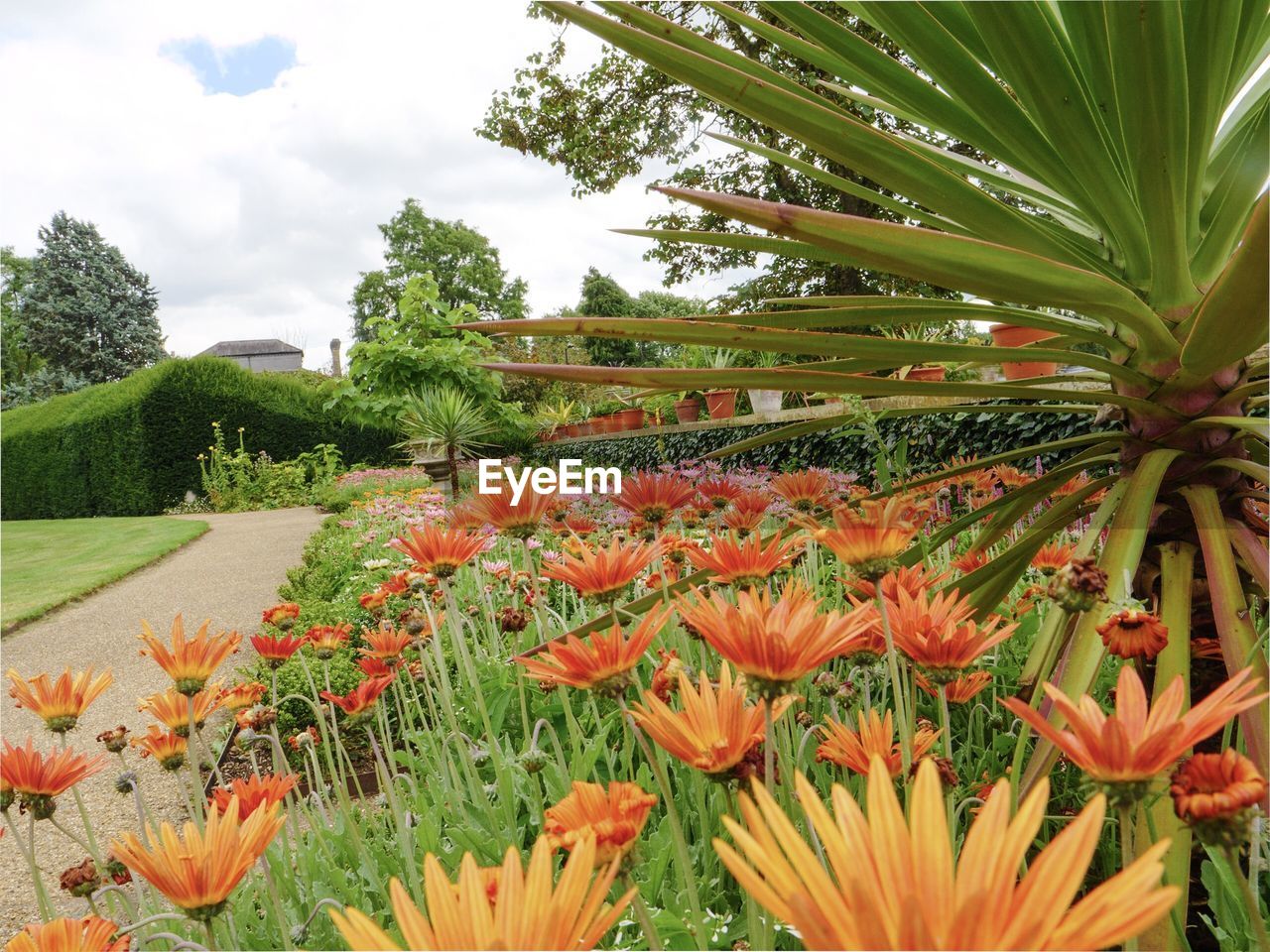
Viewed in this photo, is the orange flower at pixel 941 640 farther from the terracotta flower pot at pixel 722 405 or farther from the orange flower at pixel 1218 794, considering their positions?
the terracotta flower pot at pixel 722 405

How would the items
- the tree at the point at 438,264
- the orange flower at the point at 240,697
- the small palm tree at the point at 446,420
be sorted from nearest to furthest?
the orange flower at the point at 240,697
the small palm tree at the point at 446,420
the tree at the point at 438,264

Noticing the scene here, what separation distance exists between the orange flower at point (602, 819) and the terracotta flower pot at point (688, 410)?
7.90 meters

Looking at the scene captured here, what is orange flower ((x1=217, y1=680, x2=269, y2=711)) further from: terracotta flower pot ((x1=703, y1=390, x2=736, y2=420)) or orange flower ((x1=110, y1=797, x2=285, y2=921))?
terracotta flower pot ((x1=703, y1=390, x2=736, y2=420))

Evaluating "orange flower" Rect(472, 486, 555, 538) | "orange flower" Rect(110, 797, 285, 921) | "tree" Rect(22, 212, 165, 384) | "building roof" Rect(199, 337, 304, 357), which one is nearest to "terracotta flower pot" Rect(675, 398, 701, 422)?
"orange flower" Rect(472, 486, 555, 538)

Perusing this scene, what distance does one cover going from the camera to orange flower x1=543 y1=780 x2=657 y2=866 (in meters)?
0.47

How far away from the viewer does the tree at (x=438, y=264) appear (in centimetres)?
2934

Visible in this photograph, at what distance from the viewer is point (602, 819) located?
1.65 feet

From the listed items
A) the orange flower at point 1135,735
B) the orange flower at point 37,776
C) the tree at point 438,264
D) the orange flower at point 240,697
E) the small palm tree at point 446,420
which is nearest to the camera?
the orange flower at point 1135,735

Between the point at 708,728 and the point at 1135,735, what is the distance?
26cm

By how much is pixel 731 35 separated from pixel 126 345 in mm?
26953

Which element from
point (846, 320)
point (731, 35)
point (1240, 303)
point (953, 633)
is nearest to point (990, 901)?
point (953, 633)

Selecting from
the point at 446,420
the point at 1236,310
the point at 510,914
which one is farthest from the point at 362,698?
the point at 446,420

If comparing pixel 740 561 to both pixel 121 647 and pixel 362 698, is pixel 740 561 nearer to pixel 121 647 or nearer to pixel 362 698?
pixel 362 698

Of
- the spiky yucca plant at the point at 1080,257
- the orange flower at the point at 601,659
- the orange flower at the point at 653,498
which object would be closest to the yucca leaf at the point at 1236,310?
the spiky yucca plant at the point at 1080,257
